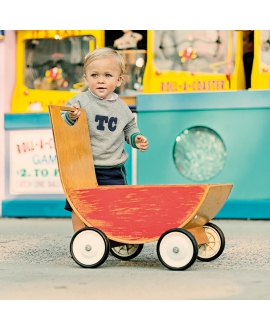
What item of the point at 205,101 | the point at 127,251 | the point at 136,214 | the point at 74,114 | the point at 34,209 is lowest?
the point at 34,209

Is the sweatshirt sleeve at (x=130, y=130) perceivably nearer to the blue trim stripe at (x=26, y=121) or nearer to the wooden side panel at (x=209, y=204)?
the wooden side panel at (x=209, y=204)

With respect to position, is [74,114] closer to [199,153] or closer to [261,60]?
[199,153]

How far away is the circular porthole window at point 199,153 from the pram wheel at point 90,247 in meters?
2.12

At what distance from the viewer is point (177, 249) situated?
2.09 m

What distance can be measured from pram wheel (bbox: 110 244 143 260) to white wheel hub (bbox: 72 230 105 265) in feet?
0.84

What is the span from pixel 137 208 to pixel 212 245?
14.9 inches

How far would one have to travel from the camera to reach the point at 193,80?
167 inches

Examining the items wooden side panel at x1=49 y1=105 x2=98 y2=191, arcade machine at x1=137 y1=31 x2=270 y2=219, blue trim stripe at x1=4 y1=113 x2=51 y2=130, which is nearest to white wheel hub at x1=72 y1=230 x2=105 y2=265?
wooden side panel at x1=49 y1=105 x2=98 y2=191

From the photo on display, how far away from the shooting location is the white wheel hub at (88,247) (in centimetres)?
217

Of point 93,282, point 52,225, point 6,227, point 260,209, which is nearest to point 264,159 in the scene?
point 260,209

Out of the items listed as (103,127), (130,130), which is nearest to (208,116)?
(130,130)
